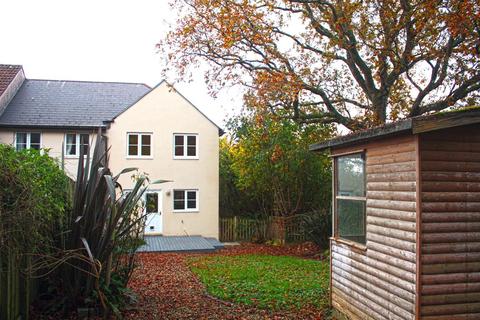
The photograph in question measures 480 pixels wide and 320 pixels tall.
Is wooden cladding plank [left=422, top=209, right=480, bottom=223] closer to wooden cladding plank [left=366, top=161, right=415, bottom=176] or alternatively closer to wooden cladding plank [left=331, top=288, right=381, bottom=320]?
wooden cladding plank [left=366, top=161, right=415, bottom=176]

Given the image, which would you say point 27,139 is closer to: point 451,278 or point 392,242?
point 392,242

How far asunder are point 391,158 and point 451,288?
5.66ft

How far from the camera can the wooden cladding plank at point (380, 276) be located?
16.1 ft

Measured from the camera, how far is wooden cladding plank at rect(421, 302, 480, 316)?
4.72 m

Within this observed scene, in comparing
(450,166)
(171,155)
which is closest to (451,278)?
(450,166)

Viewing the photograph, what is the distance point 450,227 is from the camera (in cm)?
486

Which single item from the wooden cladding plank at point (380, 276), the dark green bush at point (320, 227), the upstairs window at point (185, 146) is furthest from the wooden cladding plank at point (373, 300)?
the upstairs window at point (185, 146)

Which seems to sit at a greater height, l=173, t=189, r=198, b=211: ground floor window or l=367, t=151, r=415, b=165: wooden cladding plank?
l=367, t=151, r=415, b=165: wooden cladding plank

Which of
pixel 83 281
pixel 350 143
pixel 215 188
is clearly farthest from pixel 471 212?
pixel 215 188

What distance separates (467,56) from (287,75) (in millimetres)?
5281

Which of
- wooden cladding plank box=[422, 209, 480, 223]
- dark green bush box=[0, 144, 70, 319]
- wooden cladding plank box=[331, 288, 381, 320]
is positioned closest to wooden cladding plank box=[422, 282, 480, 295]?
wooden cladding plank box=[422, 209, 480, 223]

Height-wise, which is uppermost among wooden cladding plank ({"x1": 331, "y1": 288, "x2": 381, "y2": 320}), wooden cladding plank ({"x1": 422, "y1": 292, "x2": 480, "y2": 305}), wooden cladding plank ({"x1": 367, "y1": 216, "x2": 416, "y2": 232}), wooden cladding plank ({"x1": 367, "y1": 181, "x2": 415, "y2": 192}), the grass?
wooden cladding plank ({"x1": 367, "y1": 181, "x2": 415, "y2": 192})

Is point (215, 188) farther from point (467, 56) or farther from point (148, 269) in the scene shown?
point (467, 56)

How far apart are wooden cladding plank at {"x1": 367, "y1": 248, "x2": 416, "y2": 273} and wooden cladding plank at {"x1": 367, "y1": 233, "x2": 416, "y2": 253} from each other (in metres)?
0.14
